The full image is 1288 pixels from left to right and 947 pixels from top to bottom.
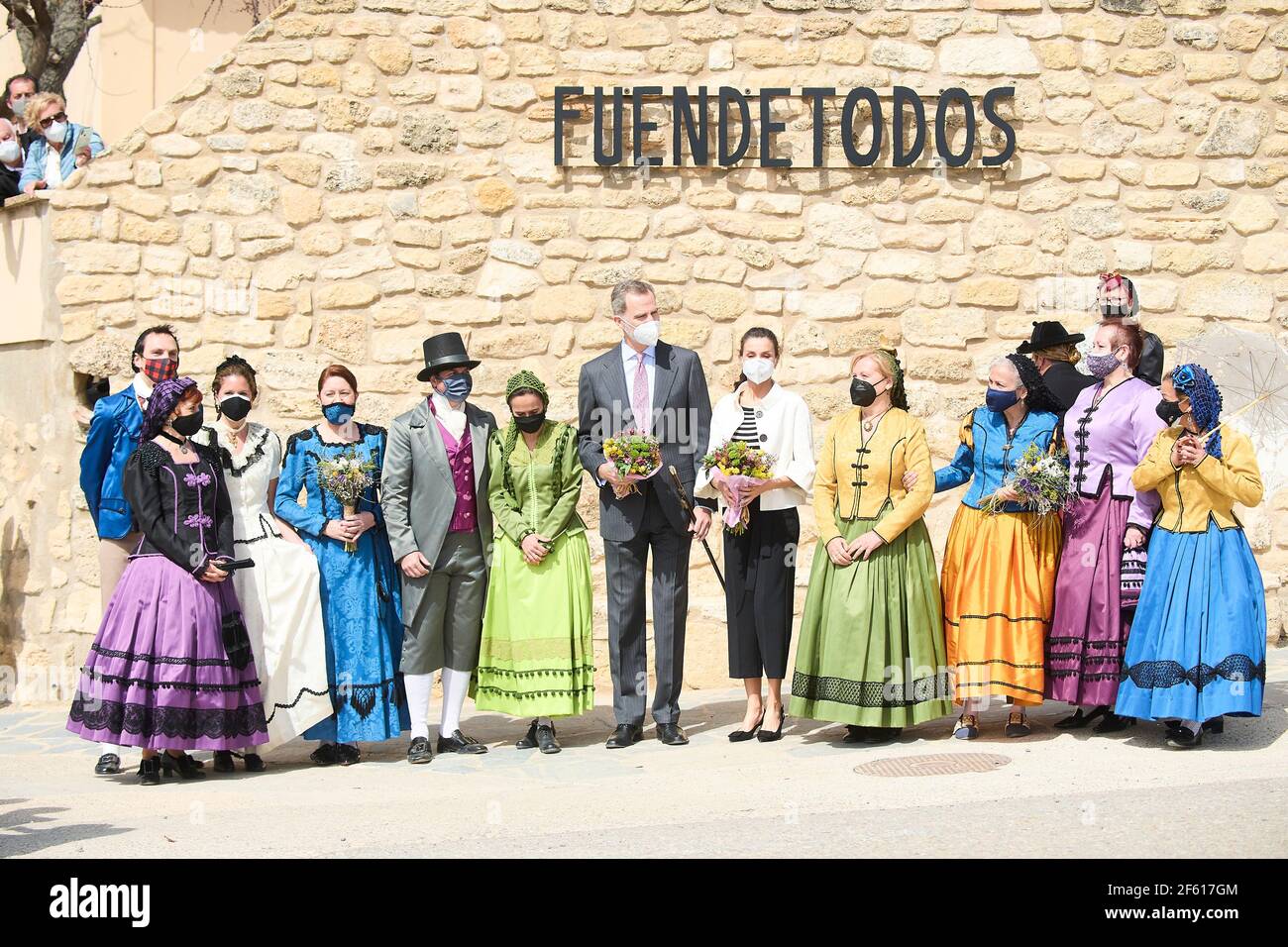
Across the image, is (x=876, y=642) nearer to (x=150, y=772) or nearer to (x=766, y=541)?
(x=766, y=541)

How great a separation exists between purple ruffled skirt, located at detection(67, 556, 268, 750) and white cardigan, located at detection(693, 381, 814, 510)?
2.21m

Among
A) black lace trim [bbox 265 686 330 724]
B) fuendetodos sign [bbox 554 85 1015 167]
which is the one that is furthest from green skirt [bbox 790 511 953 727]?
fuendetodos sign [bbox 554 85 1015 167]

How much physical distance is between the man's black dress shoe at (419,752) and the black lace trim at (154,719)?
2.62 feet

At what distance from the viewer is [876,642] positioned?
621 centimetres

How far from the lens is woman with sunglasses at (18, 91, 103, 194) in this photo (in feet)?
28.9

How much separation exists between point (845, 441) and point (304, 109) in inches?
155

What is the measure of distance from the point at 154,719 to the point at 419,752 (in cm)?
116

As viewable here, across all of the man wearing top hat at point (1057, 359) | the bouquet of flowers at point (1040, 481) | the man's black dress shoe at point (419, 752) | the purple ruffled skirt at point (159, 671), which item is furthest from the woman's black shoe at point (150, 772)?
the man wearing top hat at point (1057, 359)

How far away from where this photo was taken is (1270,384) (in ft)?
28.1

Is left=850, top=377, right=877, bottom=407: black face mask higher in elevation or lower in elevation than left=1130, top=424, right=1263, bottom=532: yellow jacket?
higher

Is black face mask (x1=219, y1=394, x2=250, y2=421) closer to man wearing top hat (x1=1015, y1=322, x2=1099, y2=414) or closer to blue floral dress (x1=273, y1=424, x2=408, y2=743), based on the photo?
blue floral dress (x1=273, y1=424, x2=408, y2=743)

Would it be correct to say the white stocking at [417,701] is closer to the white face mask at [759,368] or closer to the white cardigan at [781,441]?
the white cardigan at [781,441]

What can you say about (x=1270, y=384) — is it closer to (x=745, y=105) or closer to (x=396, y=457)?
(x=745, y=105)

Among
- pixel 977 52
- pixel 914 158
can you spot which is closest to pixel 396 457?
pixel 914 158
